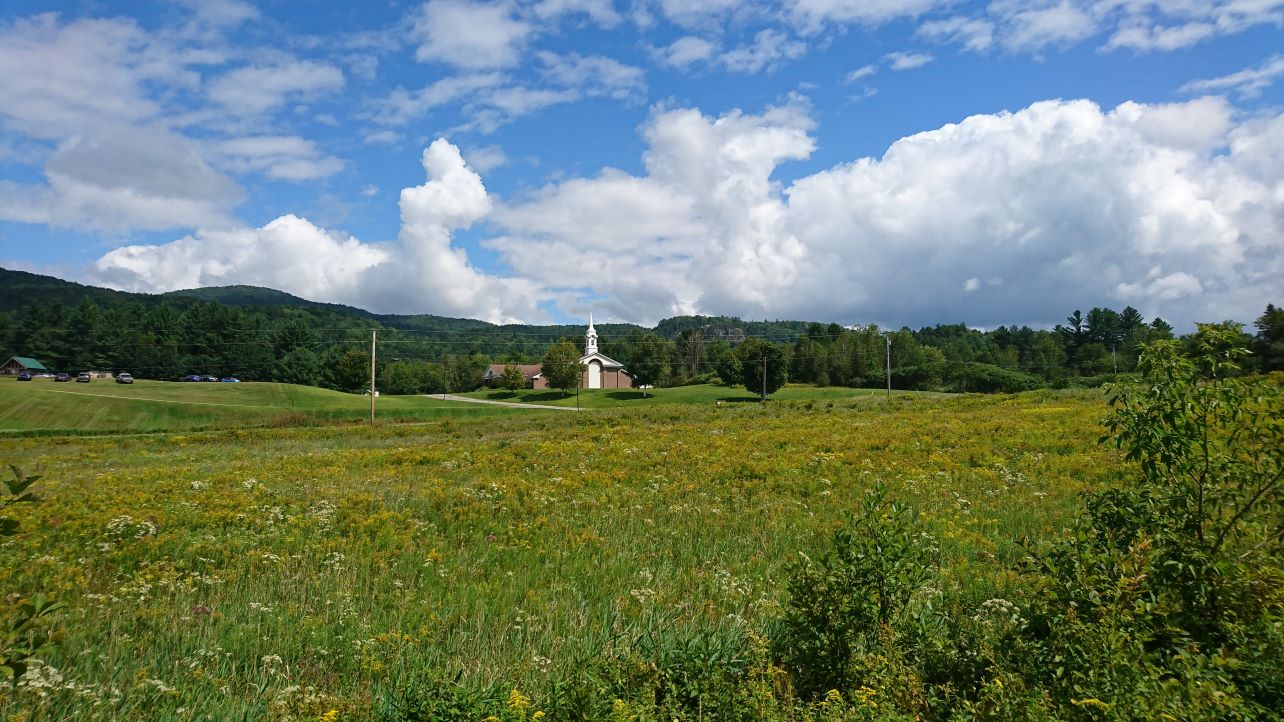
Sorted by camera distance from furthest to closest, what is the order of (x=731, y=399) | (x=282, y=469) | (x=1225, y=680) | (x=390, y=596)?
(x=731, y=399) → (x=282, y=469) → (x=390, y=596) → (x=1225, y=680)

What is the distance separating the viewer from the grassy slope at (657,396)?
94.7 meters

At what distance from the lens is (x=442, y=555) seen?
9906 mm

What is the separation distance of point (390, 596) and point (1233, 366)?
943cm

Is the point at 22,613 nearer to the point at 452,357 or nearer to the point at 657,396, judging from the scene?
the point at 657,396

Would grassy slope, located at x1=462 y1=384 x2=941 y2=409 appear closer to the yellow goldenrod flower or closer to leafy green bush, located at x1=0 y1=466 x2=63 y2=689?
the yellow goldenrod flower

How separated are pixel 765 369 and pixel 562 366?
1379 inches

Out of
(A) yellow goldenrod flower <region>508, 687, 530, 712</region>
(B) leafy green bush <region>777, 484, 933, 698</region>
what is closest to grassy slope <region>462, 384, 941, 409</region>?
(B) leafy green bush <region>777, 484, 933, 698</region>

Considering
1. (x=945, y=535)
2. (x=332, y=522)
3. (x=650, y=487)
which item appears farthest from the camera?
(x=650, y=487)

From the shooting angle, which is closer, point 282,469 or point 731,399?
point 282,469

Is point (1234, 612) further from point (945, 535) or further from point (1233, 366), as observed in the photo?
point (945, 535)

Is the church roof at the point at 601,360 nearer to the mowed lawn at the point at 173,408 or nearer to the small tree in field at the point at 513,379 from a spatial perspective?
the small tree in field at the point at 513,379

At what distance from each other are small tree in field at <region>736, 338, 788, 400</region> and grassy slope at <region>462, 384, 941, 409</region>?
166 centimetres

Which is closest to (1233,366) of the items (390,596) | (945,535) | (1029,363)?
(945,535)

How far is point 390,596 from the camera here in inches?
311
